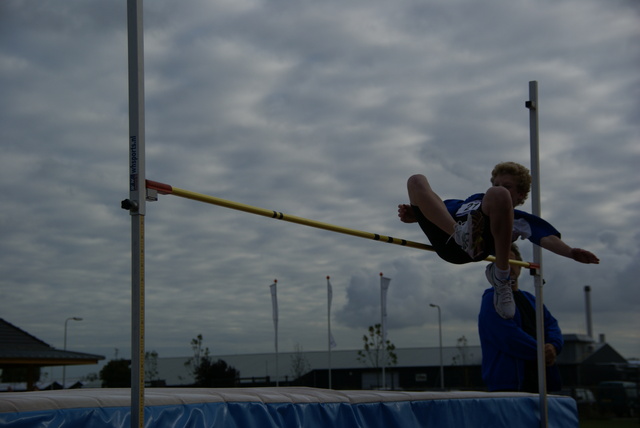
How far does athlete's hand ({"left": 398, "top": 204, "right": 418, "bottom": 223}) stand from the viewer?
Result: 462 cm

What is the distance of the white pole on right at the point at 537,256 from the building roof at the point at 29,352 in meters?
12.7

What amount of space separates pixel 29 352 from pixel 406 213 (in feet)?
43.6

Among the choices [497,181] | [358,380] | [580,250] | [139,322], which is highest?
[497,181]

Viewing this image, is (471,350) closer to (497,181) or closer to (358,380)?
(358,380)

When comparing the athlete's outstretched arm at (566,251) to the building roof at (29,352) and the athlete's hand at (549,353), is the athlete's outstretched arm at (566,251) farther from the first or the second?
the building roof at (29,352)

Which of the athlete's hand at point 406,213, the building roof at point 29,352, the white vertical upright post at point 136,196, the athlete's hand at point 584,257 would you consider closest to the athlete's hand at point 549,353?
the athlete's hand at point 584,257

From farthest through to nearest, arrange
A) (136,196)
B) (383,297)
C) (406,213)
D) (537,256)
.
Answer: (383,297)
(537,256)
(406,213)
(136,196)

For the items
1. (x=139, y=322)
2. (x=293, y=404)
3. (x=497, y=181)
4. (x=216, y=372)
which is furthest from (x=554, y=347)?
(x=216, y=372)

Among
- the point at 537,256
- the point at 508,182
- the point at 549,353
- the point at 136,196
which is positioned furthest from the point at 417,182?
the point at 136,196

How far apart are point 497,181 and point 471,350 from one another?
33.6 m

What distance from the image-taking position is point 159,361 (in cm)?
3416

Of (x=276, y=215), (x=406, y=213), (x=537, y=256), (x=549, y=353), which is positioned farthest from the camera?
(x=549, y=353)

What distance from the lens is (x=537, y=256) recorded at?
4.89 m

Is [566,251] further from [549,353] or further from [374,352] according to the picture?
[374,352]
